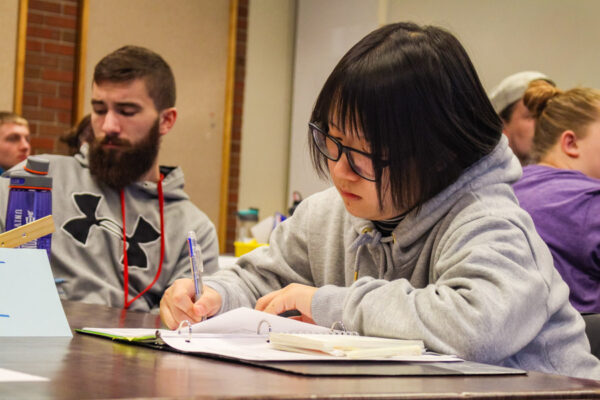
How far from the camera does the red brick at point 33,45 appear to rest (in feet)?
17.3

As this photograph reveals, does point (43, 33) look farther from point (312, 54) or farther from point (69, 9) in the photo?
point (312, 54)

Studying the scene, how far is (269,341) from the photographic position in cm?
107

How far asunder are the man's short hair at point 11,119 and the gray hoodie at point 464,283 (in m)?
3.78

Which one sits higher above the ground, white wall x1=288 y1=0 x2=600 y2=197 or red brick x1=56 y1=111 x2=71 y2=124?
white wall x1=288 y1=0 x2=600 y2=197

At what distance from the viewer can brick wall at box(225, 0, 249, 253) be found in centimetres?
605

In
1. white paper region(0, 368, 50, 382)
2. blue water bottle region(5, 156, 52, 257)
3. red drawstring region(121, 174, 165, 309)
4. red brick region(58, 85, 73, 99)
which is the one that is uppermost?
red brick region(58, 85, 73, 99)

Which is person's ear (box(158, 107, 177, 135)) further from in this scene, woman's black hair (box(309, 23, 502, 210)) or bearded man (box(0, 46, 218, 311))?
woman's black hair (box(309, 23, 502, 210))

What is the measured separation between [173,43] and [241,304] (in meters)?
4.55

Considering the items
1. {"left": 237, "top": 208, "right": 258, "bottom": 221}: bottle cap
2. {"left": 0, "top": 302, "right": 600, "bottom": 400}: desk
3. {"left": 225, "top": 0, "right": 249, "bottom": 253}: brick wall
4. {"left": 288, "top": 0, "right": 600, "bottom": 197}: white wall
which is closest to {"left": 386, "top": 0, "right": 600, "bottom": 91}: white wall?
{"left": 288, "top": 0, "right": 600, "bottom": 197}: white wall

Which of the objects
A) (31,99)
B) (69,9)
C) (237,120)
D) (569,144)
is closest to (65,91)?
(31,99)

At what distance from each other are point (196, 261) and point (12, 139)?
4026 mm

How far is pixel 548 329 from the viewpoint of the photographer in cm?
121

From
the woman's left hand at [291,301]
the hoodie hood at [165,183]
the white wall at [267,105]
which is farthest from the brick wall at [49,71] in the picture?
the woman's left hand at [291,301]

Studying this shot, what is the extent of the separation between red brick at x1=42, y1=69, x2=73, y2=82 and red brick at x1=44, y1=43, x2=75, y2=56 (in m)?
0.12
